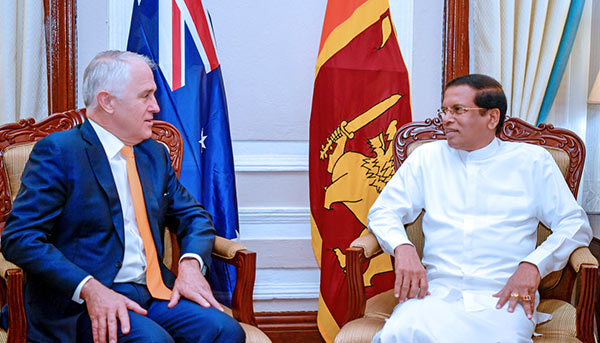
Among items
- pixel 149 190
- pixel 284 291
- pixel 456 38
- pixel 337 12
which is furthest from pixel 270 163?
pixel 149 190

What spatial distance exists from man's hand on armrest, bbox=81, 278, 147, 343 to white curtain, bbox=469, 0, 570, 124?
2351mm

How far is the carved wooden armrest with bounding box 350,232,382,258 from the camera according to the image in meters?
2.26

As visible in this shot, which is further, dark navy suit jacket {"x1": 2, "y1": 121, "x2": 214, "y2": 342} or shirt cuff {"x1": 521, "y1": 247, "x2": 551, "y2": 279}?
shirt cuff {"x1": 521, "y1": 247, "x2": 551, "y2": 279}

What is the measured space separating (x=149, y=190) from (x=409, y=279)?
0.96 metres

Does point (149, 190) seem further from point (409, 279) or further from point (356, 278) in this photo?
point (409, 279)

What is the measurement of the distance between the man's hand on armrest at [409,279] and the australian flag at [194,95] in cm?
97

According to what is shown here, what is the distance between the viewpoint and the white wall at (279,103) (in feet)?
11.2

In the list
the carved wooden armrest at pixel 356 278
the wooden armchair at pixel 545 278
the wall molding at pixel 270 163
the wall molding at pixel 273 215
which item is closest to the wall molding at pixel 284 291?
the wall molding at pixel 273 215

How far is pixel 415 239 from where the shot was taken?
103 inches

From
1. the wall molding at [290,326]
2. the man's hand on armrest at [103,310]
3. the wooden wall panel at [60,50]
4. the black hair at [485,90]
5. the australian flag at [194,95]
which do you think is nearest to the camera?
the man's hand on armrest at [103,310]

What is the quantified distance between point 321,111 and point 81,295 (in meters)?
1.63

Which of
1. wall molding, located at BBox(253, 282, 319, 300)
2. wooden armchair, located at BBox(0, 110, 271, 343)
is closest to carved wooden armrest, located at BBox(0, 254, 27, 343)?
wooden armchair, located at BBox(0, 110, 271, 343)

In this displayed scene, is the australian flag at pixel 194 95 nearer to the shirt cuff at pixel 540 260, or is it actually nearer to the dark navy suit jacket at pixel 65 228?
the dark navy suit jacket at pixel 65 228

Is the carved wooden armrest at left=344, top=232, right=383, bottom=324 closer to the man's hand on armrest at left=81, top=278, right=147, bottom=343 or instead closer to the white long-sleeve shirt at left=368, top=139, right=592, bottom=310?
the white long-sleeve shirt at left=368, top=139, right=592, bottom=310
